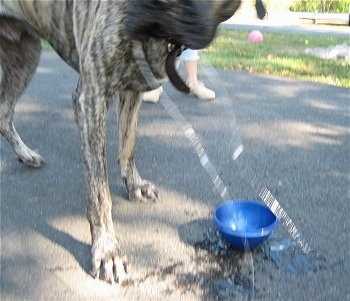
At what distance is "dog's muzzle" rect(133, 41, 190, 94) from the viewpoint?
1993 millimetres

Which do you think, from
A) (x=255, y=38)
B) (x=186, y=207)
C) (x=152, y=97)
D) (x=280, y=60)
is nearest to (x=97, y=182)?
(x=186, y=207)

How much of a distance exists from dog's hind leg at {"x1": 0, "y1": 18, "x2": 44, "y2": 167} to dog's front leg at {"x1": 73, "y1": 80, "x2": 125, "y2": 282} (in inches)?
42.2

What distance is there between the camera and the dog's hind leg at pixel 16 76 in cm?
330

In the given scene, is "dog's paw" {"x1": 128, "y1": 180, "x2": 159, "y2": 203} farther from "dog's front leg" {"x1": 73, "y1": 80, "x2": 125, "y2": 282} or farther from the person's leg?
the person's leg

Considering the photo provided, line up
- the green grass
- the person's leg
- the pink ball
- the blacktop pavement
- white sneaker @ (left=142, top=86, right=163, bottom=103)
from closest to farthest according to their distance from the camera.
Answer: the blacktop pavement
white sneaker @ (left=142, top=86, right=163, bottom=103)
the person's leg
the green grass
the pink ball

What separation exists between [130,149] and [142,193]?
267mm

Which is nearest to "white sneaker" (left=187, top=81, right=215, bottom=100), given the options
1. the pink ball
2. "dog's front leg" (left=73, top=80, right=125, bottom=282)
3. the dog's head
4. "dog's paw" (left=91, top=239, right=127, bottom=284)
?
"dog's front leg" (left=73, top=80, right=125, bottom=282)

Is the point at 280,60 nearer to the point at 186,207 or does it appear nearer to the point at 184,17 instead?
the point at 186,207

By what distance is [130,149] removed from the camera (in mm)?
2926

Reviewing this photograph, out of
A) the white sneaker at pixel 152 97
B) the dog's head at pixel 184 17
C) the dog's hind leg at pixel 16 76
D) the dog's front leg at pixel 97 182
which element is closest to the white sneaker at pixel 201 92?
the white sneaker at pixel 152 97

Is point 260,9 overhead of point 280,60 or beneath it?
overhead

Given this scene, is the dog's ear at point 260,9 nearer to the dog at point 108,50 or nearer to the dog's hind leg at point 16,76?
the dog at point 108,50

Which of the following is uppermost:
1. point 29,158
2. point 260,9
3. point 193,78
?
point 260,9

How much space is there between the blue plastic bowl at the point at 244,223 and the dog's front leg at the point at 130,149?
1.77 feet
